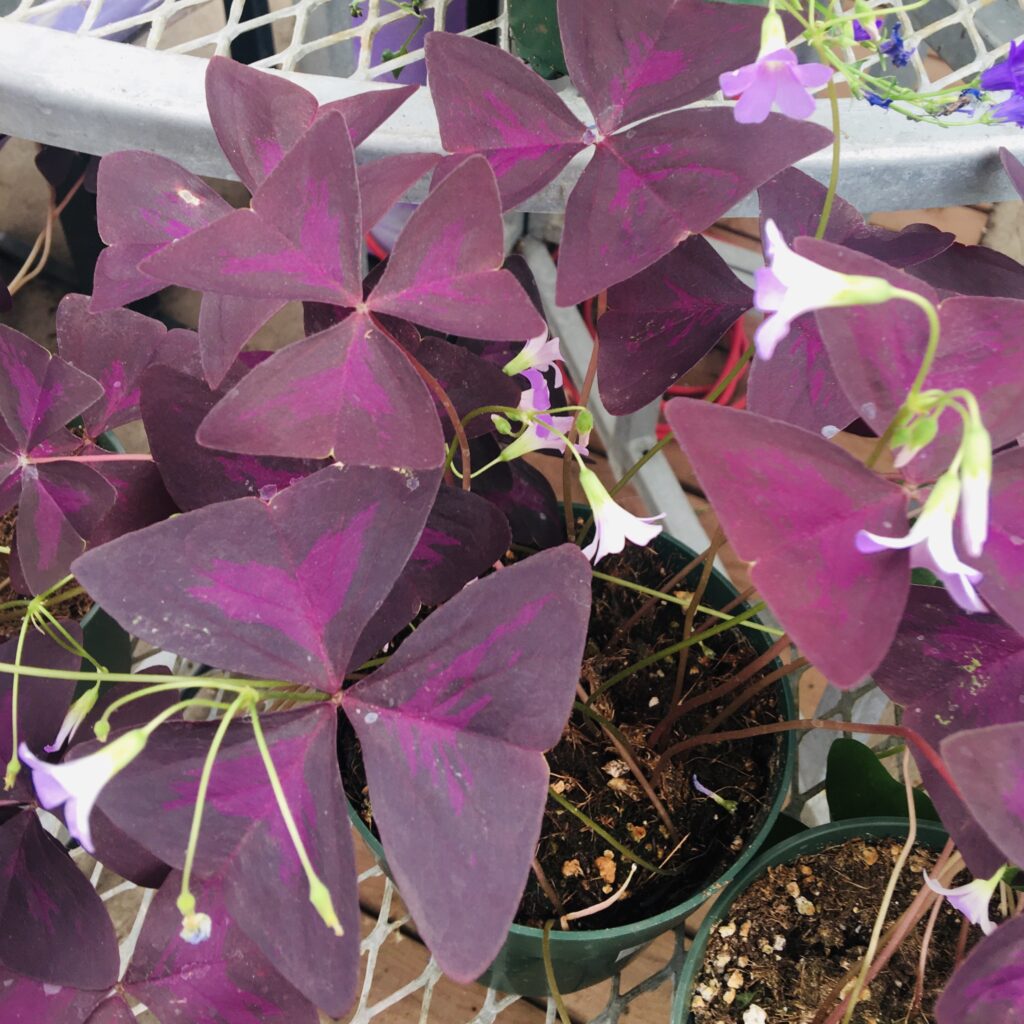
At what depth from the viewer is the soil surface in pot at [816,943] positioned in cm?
61

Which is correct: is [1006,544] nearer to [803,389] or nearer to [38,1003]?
[803,389]

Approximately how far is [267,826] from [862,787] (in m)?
0.42

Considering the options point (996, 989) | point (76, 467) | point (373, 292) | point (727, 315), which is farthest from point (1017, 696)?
point (76, 467)

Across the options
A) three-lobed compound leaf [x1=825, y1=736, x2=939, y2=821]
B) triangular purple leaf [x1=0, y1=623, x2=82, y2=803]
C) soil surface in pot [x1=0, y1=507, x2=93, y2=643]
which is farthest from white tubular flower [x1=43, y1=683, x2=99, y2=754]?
three-lobed compound leaf [x1=825, y1=736, x2=939, y2=821]

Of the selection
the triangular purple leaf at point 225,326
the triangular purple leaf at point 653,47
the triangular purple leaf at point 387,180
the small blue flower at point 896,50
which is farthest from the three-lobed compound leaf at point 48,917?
the small blue flower at point 896,50

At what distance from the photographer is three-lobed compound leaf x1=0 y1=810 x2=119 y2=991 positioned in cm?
49

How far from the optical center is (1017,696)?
44 cm

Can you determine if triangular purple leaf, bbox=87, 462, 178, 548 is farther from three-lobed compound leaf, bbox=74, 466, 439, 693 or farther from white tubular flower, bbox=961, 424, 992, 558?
white tubular flower, bbox=961, 424, 992, 558

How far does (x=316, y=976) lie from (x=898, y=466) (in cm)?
31

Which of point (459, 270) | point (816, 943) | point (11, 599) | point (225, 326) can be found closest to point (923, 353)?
point (459, 270)

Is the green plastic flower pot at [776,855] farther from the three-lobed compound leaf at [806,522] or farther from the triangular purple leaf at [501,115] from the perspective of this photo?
the triangular purple leaf at [501,115]

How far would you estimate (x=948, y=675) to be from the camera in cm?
44

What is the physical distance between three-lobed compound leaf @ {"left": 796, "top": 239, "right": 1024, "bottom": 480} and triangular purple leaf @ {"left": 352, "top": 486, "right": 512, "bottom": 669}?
0.19m

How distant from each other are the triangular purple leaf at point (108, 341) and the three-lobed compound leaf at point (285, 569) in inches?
11.6
